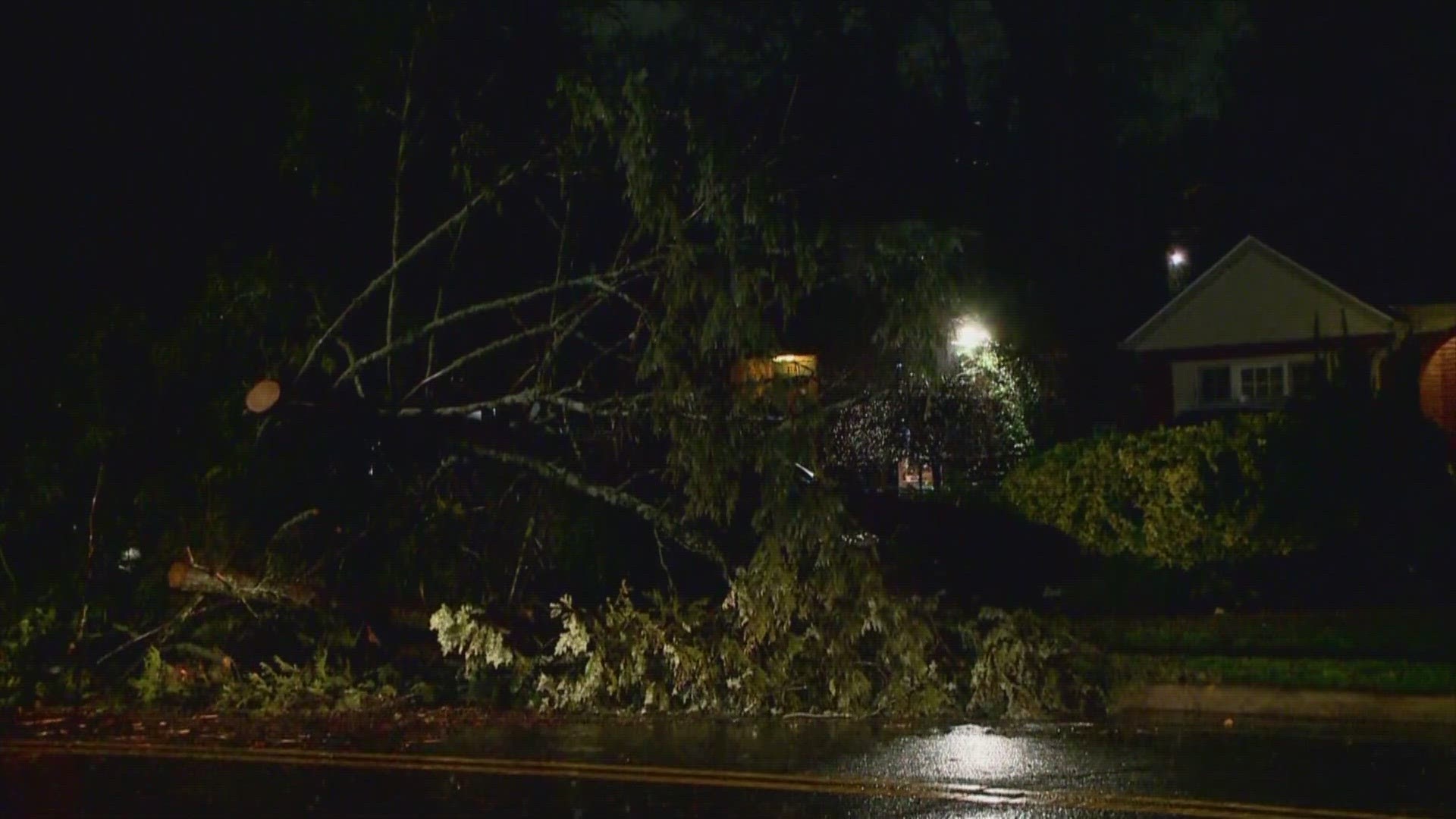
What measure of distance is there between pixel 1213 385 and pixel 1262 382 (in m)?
0.75

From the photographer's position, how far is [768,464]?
1213 centimetres

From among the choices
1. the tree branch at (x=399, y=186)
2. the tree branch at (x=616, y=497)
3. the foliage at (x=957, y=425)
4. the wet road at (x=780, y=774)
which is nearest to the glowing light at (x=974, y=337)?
the foliage at (x=957, y=425)

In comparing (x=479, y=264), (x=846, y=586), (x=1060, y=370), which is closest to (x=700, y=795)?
(x=846, y=586)

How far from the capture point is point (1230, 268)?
24.6 meters

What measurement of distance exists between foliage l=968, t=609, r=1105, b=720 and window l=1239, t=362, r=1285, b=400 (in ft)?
46.0

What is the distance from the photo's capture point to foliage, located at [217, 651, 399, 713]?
12.2m

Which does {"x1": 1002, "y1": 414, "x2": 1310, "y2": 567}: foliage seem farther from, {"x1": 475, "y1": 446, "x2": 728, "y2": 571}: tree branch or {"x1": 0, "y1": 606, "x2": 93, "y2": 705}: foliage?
{"x1": 0, "y1": 606, "x2": 93, "y2": 705}: foliage

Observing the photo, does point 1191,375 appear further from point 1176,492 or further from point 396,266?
point 396,266

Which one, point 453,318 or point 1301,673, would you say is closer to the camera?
point 1301,673

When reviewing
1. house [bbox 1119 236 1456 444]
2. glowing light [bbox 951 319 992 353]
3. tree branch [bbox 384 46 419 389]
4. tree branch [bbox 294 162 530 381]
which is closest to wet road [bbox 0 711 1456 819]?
tree branch [bbox 294 162 530 381]

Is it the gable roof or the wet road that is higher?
the gable roof

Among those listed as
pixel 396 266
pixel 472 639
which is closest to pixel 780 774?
pixel 472 639

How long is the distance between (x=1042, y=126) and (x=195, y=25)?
78.7 ft

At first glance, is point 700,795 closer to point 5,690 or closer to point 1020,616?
point 1020,616
